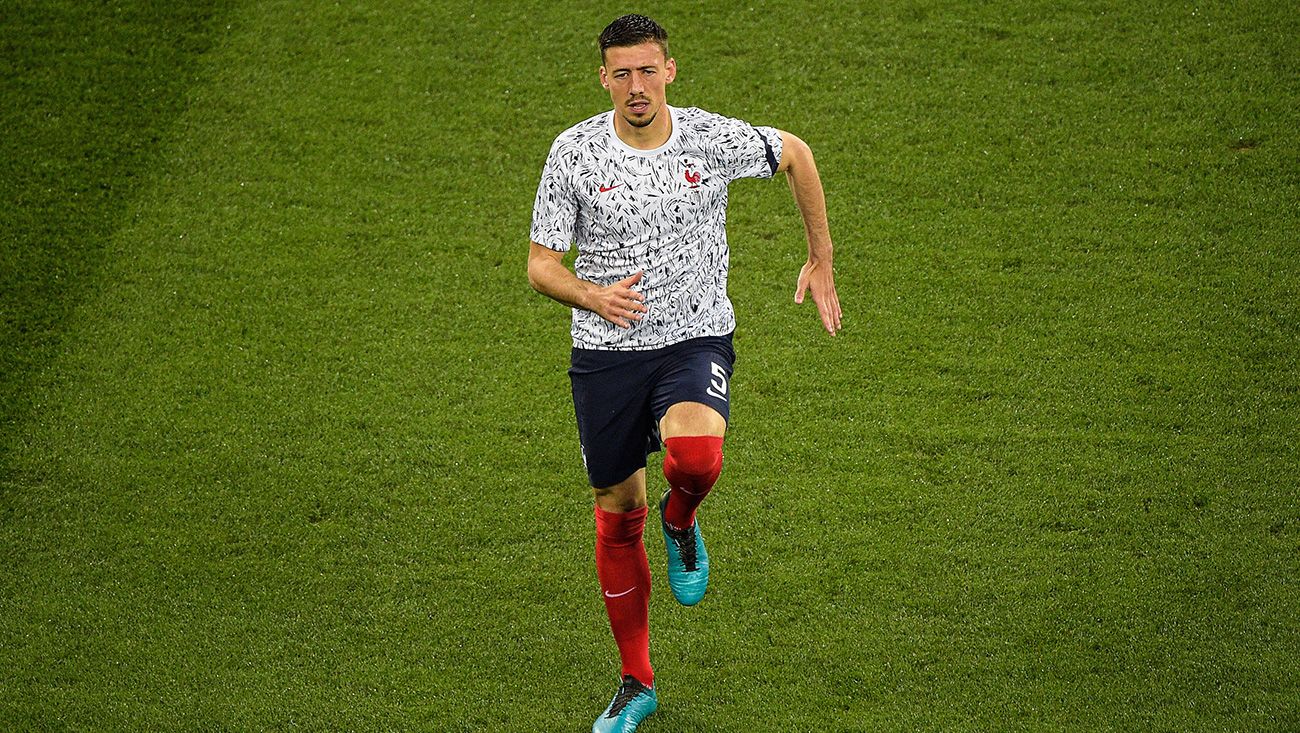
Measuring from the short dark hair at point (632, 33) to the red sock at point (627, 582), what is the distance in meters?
1.41

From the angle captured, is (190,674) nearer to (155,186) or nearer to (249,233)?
(249,233)

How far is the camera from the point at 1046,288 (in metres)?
5.09

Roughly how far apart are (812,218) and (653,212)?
0.56 metres

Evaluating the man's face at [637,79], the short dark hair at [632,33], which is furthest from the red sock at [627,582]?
the short dark hair at [632,33]

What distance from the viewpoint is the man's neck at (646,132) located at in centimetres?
336

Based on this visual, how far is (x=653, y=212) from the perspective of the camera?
3.34m

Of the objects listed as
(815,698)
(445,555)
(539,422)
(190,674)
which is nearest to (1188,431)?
(815,698)

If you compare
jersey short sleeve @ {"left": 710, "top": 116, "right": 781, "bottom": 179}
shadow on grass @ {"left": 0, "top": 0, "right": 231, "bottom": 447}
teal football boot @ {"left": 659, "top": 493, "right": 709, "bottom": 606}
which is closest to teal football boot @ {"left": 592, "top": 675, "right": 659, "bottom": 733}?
teal football boot @ {"left": 659, "top": 493, "right": 709, "bottom": 606}

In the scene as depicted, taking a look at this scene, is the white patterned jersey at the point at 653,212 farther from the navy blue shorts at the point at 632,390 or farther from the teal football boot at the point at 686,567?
the teal football boot at the point at 686,567

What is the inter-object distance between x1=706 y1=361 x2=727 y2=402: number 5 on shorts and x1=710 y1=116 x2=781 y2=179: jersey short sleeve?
56 centimetres

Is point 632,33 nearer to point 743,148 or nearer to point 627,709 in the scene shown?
point 743,148

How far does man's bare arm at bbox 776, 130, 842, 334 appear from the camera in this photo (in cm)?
352

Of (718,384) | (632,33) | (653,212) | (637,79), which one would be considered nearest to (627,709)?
(718,384)

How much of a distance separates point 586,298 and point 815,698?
5.08 ft
